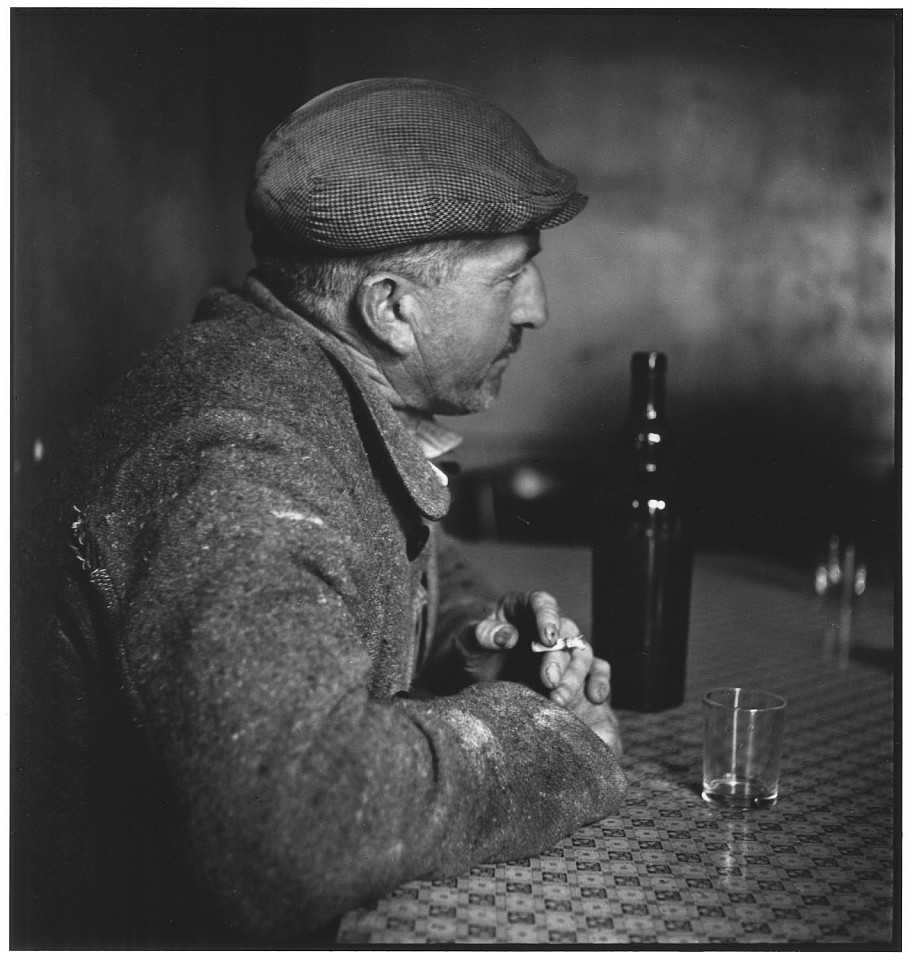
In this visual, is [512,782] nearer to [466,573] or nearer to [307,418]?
[307,418]

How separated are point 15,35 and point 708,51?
9.70ft

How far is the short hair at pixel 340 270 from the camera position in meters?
1.09

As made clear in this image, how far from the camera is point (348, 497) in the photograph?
0.89 meters

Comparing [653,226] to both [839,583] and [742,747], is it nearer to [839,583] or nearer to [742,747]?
[839,583]

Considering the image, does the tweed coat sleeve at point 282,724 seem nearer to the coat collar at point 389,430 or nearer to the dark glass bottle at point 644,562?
the coat collar at point 389,430

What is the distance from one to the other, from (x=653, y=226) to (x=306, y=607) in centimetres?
335

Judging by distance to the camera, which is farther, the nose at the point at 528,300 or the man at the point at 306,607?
the nose at the point at 528,300

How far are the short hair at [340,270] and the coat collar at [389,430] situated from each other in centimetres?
4

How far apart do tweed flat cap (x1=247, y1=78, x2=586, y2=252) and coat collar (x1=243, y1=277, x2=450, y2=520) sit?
106mm

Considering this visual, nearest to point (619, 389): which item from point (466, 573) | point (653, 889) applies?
point (466, 573)

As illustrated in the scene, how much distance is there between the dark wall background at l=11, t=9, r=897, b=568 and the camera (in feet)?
10.1

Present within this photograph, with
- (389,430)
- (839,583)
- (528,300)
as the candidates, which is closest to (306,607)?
(389,430)

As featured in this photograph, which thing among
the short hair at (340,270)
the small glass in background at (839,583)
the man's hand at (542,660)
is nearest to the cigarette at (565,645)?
the man's hand at (542,660)

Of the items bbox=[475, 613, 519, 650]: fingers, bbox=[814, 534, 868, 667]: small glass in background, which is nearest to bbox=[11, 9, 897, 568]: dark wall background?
bbox=[814, 534, 868, 667]: small glass in background
